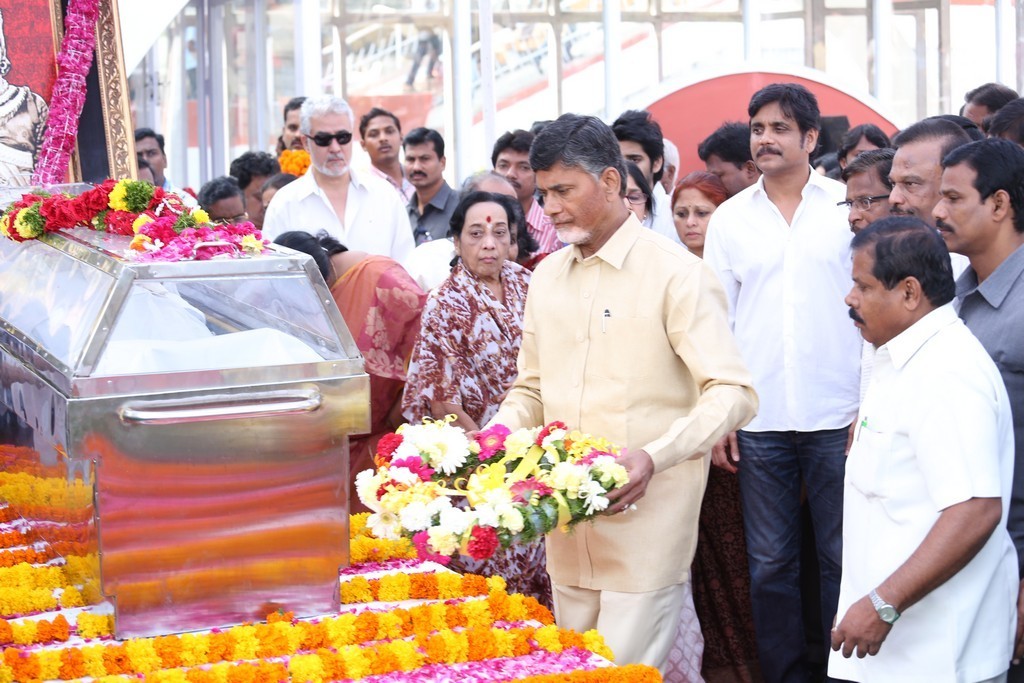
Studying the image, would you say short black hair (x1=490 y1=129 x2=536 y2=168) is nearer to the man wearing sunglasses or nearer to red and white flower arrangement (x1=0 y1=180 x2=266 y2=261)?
the man wearing sunglasses

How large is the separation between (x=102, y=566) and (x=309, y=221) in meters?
3.80

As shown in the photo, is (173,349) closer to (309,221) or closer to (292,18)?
(309,221)

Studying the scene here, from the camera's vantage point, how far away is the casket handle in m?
2.88

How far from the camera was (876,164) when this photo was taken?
4.65 metres

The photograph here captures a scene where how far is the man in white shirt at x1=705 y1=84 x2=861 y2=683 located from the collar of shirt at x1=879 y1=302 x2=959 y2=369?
1.61 meters

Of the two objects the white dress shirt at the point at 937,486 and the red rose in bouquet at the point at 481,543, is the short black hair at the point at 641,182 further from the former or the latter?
the red rose in bouquet at the point at 481,543

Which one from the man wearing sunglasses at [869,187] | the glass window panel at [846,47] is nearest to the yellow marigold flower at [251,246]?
the man wearing sunglasses at [869,187]

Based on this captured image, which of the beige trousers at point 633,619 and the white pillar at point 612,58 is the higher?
the white pillar at point 612,58

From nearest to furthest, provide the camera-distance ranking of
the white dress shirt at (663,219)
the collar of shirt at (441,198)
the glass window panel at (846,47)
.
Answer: the white dress shirt at (663,219)
the collar of shirt at (441,198)
the glass window panel at (846,47)

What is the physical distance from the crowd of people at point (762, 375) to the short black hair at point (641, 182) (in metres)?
0.04

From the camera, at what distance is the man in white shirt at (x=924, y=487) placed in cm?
290

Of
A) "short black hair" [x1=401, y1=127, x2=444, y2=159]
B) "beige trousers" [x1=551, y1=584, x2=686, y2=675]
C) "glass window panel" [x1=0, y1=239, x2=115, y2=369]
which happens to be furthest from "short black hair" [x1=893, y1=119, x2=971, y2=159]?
"short black hair" [x1=401, y1=127, x2=444, y2=159]

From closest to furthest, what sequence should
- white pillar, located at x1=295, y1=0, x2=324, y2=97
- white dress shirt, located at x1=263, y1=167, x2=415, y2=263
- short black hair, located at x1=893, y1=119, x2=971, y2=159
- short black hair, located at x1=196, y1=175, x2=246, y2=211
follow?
short black hair, located at x1=893, y1=119, x2=971, y2=159
white dress shirt, located at x1=263, y1=167, x2=415, y2=263
short black hair, located at x1=196, y1=175, x2=246, y2=211
white pillar, located at x1=295, y1=0, x2=324, y2=97

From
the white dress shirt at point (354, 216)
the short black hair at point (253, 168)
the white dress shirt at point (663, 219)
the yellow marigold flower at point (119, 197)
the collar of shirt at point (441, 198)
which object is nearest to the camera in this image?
the yellow marigold flower at point (119, 197)
